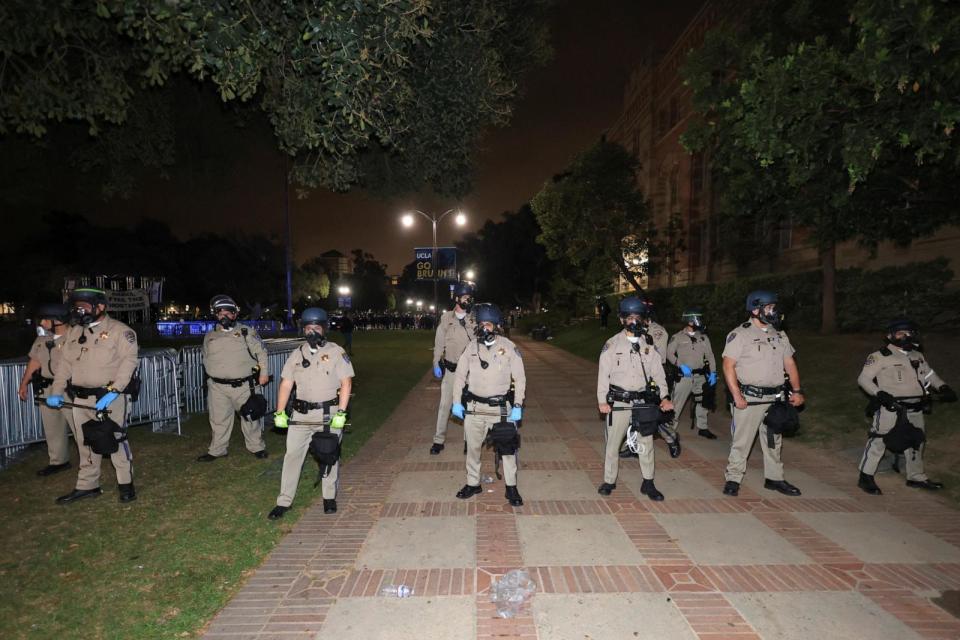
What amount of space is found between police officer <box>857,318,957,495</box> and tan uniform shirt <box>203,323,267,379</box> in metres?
7.48

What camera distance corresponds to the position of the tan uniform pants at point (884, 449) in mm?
5820

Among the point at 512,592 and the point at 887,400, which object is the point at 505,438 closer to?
the point at 512,592

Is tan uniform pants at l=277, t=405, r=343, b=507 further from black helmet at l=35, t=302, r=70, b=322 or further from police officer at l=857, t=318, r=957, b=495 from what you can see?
police officer at l=857, t=318, r=957, b=495

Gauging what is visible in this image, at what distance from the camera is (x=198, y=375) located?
9.71 metres

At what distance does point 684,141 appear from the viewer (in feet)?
30.0

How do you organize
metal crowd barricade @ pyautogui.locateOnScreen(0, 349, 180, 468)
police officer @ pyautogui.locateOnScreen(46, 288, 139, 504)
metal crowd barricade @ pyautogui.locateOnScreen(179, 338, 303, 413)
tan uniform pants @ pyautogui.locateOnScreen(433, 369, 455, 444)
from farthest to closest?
1. metal crowd barricade @ pyautogui.locateOnScreen(179, 338, 303, 413)
2. tan uniform pants @ pyautogui.locateOnScreen(433, 369, 455, 444)
3. metal crowd barricade @ pyautogui.locateOnScreen(0, 349, 180, 468)
4. police officer @ pyautogui.locateOnScreen(46, 288, 139, 504)

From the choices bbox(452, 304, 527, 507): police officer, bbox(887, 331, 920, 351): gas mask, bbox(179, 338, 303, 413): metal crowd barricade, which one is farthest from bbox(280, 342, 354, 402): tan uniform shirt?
bbox(887, 331, 920, 351): gas mask

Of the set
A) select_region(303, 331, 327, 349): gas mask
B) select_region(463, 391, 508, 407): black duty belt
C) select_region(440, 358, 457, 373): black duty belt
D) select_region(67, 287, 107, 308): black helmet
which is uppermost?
select_region(67, 287, 107, 308): black helmet

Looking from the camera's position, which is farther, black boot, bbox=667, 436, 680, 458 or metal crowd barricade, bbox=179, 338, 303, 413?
metal crowd barricade, bbox=179, 338, 303, 413

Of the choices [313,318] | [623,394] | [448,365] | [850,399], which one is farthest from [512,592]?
[850,399]

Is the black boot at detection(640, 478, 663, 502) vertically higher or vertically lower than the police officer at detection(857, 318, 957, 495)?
lower

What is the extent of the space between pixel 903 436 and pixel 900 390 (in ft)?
1.65

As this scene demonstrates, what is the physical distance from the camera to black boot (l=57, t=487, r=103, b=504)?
18.2 feet

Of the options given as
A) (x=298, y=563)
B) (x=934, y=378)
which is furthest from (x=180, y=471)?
(x=934, y=378)
